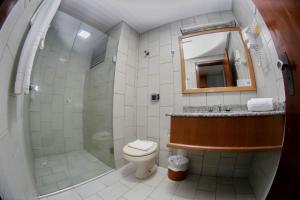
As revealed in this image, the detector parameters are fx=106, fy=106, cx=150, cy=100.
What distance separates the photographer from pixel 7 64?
0.45 meters

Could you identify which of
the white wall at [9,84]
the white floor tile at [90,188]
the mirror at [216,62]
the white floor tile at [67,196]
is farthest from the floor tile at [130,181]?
the mirror at [216,62]

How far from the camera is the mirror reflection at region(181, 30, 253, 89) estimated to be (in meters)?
1.31

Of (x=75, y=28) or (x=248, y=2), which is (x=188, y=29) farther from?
(x=75, y=28)

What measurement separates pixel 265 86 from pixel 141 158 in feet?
4.72

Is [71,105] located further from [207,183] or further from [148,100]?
[207,183]

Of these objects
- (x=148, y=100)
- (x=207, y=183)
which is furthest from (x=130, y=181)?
(x=148, y=100)

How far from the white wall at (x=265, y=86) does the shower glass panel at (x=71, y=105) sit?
1595 mm

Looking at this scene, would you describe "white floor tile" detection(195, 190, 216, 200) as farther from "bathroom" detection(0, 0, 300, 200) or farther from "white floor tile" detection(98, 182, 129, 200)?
"white floor tile" detection(98, 182, 129, 200)

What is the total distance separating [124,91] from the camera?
5.54 ft

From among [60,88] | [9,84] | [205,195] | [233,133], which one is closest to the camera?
[9,84]

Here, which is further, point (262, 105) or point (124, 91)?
point (124, 91)

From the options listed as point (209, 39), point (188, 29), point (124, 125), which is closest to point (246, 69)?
point (209, 39)

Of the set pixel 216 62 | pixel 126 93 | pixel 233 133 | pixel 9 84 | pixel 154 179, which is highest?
pixel 216 62

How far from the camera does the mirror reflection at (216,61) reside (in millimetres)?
1313
